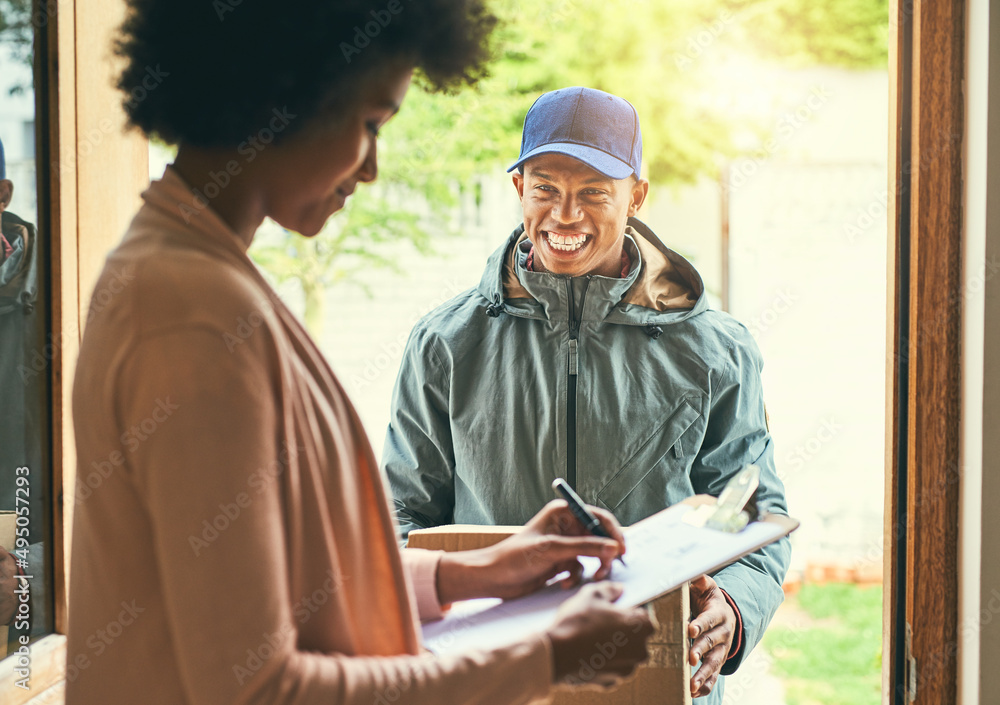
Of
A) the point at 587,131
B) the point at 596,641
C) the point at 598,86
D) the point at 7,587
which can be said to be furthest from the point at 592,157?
the point at 598,86

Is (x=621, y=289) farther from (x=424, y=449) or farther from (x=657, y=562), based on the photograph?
(x=657, y=562)

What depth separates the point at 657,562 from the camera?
909 mm

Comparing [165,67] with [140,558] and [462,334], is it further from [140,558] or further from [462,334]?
[462,334]

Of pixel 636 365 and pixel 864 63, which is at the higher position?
pixel 864 63

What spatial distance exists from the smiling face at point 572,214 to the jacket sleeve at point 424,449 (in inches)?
12.9

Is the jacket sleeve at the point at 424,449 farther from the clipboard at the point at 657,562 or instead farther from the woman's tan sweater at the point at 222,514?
the woman's tan sweater at the point at 222,514

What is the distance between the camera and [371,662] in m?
0.66

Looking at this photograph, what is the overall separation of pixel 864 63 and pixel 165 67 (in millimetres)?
4608

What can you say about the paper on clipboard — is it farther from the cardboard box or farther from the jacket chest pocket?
the jacket chest pocket

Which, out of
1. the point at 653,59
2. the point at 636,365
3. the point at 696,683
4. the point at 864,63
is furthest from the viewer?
the point at 864,63

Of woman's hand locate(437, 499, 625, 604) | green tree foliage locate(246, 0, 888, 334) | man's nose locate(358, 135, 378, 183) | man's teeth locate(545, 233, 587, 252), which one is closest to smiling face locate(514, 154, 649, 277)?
man's teeth locate(545, 233, 587, 252)

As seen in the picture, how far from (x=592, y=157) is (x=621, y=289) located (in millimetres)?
276

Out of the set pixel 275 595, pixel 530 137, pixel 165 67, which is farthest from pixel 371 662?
pixel 530 137

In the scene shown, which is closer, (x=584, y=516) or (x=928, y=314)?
(x=584, y=516)
